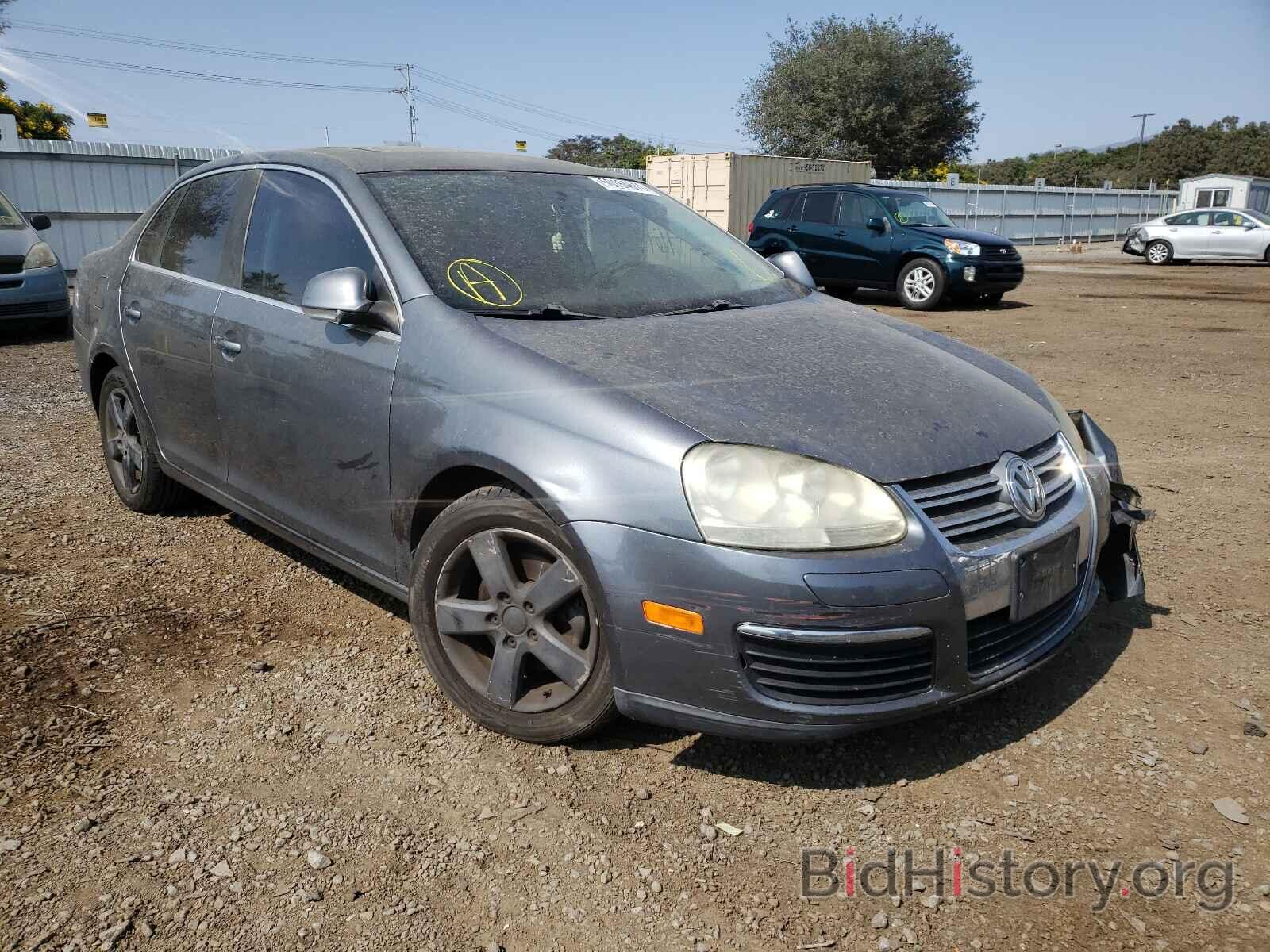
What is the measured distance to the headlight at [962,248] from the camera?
44.4ft

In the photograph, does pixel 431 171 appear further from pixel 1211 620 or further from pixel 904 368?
pixel 1211 620

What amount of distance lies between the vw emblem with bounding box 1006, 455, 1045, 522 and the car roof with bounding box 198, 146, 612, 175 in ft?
6.79

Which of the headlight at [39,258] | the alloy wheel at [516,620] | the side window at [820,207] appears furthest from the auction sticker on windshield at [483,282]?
the side window at [820,207]

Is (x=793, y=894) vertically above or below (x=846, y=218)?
below

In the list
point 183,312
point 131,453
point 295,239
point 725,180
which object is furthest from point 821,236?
point 295,239

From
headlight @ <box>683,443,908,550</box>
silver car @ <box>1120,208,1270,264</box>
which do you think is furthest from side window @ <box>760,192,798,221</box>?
silver car @ <box>1120,208,1270,264</box>

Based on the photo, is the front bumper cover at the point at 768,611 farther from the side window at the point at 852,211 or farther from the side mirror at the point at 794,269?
the side window at the point at 852,211

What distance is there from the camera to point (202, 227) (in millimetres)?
3982

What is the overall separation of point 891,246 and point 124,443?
1153cm

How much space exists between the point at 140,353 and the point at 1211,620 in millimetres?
4316

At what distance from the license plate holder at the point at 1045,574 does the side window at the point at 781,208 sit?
13087 mm

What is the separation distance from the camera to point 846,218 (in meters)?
14.4

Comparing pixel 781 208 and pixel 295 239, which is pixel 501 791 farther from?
pixel 781 208

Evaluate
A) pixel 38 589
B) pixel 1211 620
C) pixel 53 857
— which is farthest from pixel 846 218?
pixel 53 857
